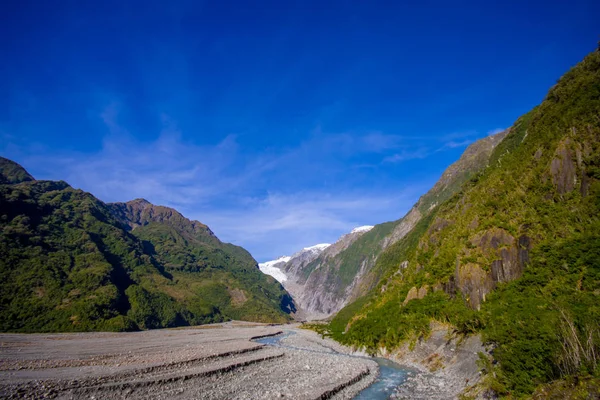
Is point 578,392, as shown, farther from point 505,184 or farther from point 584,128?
point 505,184

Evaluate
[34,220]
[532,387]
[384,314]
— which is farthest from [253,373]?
[34,220]

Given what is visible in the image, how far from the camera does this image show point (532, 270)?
2283 centimetres

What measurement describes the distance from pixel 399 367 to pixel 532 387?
878 inches

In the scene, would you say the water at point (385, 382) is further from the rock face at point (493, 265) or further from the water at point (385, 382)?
the rock face at point (493, 265)

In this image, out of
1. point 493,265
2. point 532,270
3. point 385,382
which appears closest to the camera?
point 532,270

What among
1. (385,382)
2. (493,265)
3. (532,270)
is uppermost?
(493,265)

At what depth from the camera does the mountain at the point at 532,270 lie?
39.5 feet

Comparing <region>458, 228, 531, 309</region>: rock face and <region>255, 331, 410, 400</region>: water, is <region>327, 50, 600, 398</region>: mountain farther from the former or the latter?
<region>255, 331, 410, 400</region>: water

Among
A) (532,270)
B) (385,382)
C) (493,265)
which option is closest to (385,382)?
(385,382)

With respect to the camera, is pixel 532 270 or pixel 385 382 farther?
pixel 385 382

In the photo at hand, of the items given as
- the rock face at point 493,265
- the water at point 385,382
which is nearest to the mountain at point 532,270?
the rock face at point 493,265

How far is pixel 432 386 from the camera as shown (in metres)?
21.8

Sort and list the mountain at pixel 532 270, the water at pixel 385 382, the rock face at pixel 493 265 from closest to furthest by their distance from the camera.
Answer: the mountain at pixel 532 270
the water at pixel 385 382
the rock face at pixel 493 265

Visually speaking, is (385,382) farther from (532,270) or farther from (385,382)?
(532,270)
